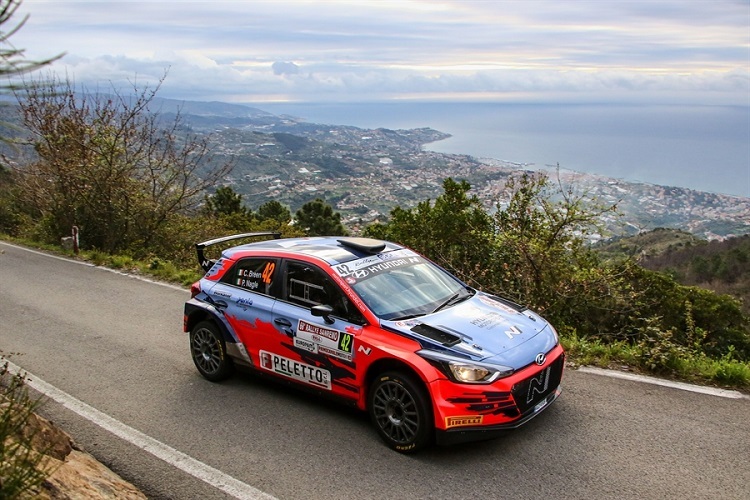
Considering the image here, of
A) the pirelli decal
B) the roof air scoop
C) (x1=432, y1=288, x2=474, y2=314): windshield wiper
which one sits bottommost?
the pirelli decal

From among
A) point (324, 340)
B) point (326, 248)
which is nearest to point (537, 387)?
point (324, 340)

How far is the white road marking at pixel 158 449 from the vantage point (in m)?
4.50

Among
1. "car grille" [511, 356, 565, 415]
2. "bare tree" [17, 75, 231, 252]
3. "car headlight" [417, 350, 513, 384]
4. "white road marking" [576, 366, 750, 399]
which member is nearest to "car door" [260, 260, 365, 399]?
"car headlight" [417, 350, 513, 384]

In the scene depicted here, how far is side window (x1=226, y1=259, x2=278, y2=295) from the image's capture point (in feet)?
20.0

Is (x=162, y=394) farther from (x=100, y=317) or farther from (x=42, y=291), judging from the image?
(x=42, y=291)

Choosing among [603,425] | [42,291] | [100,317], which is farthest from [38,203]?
[603,425]

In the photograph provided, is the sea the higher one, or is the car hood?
the car hood

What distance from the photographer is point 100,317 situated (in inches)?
357

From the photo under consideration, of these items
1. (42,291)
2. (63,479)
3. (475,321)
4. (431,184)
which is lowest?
(431,184)

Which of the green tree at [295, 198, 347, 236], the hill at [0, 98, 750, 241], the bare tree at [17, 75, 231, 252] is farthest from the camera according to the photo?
the green tree at [295, 198, 347, 236]

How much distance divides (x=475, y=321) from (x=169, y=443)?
2995mm

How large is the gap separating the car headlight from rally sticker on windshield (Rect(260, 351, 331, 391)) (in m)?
1.25

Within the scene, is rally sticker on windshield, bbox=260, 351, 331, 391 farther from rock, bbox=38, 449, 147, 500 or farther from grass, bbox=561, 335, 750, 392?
grass, bbox=561, 335, 750, 392

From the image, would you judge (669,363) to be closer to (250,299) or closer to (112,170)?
(250,299)
